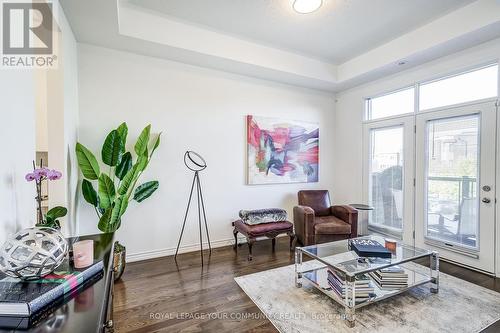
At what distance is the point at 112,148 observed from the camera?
8.97ft

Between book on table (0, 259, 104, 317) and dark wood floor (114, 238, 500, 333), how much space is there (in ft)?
3.92

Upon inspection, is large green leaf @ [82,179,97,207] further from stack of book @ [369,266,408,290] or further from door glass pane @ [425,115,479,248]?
door glass pane @ [425,115,479,248]

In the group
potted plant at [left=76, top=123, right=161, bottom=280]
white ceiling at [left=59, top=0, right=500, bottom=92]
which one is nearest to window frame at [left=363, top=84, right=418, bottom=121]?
white ceiling at [left=59, top=0, right=500, bottom=92]

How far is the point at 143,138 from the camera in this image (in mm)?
2908

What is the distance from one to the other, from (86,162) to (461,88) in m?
4.68

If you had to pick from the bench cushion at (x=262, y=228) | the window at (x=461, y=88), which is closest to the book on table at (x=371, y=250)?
Result: the bench cushion at (x=262, y=228)

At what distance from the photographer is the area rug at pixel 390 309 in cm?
196

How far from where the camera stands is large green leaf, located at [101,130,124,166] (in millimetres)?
2727

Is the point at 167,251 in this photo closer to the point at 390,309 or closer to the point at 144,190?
the point at 144,190

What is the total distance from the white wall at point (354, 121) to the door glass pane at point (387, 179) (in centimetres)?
24

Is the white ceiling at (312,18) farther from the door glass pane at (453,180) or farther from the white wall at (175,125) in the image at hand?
the door glass pane at (453,180)

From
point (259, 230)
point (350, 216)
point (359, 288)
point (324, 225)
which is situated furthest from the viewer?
point (350, 216)

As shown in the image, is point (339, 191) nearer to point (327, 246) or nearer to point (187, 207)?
point (327, 246)

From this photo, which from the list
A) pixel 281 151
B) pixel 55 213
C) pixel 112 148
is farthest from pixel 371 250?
pixel 112 148
